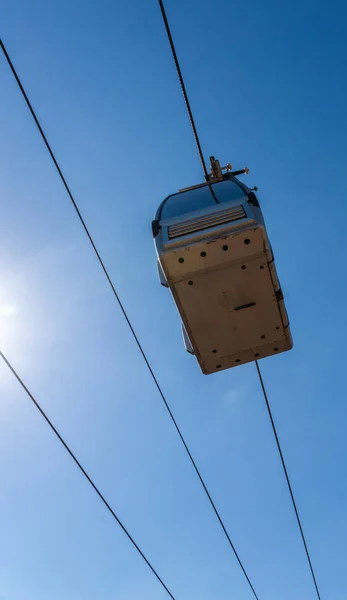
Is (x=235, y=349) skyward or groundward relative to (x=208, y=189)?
groundward

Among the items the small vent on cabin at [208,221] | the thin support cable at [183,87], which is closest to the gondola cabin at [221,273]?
the small vent on cabin at [208,221]

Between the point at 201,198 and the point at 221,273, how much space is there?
71 centimetres

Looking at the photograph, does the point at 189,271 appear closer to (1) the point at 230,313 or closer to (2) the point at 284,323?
(1) the point at 230,313

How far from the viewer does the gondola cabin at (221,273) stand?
312cm

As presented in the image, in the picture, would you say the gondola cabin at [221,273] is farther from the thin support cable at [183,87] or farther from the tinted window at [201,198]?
the thin support cable at [183,87]

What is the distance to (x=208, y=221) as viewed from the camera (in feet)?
10.4

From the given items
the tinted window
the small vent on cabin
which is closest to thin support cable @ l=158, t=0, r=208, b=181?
the tinted window

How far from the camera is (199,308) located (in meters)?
3.37

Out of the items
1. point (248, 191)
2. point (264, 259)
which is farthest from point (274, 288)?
point (248, 191)

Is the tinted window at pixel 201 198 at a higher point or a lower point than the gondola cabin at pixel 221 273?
higher

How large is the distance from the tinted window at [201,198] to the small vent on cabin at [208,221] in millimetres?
185

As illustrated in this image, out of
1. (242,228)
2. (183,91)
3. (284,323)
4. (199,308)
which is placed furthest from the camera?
(183,91)

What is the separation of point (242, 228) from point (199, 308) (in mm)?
645

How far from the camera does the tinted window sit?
11.4ft
